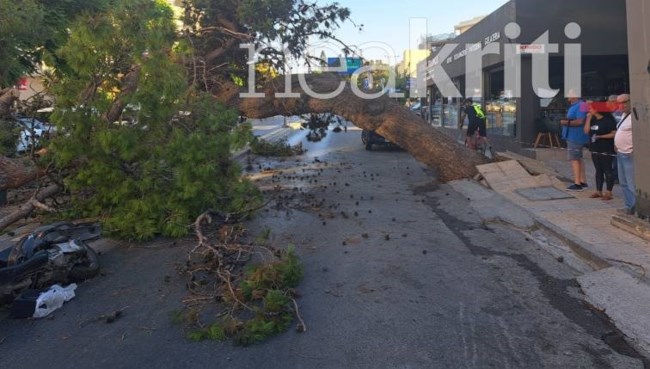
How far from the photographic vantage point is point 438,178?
1359cm

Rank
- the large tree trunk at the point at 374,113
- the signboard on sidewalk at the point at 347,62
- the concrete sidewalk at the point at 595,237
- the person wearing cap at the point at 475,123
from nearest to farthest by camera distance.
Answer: the concrete sidewalk at the point at 595,237
the large tree trunk at the point at 374,113
the signboard on sidewalk at the point at 347,62
the person wearing cap at the point at 475,123

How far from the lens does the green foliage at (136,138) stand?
25.3 ft

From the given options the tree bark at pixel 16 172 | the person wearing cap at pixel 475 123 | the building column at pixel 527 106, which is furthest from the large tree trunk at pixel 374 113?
the tree bark at pixel 16 172

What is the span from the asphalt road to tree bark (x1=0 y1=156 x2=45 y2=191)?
1.50m

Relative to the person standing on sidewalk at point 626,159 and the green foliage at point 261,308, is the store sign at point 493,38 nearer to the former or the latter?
the person standing on sidewalk at point 626,159

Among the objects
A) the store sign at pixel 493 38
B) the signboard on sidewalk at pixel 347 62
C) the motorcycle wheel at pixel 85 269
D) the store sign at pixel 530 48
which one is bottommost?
the motorcycle wheel at pixel 85 269

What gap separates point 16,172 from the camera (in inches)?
296

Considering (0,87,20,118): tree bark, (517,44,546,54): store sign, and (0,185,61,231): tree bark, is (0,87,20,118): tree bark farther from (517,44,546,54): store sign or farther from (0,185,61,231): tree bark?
(517,44,546,54): store sign

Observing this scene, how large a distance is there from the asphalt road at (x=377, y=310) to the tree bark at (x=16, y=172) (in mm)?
1501

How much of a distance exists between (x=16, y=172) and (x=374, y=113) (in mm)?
7892

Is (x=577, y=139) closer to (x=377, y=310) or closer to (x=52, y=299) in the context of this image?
(x=377, y=310)

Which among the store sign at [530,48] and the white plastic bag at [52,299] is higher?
the store sign at [530,48]

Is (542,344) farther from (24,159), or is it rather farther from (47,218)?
(47,218)

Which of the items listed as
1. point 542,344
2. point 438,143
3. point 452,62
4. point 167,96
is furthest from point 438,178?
point 452,62
